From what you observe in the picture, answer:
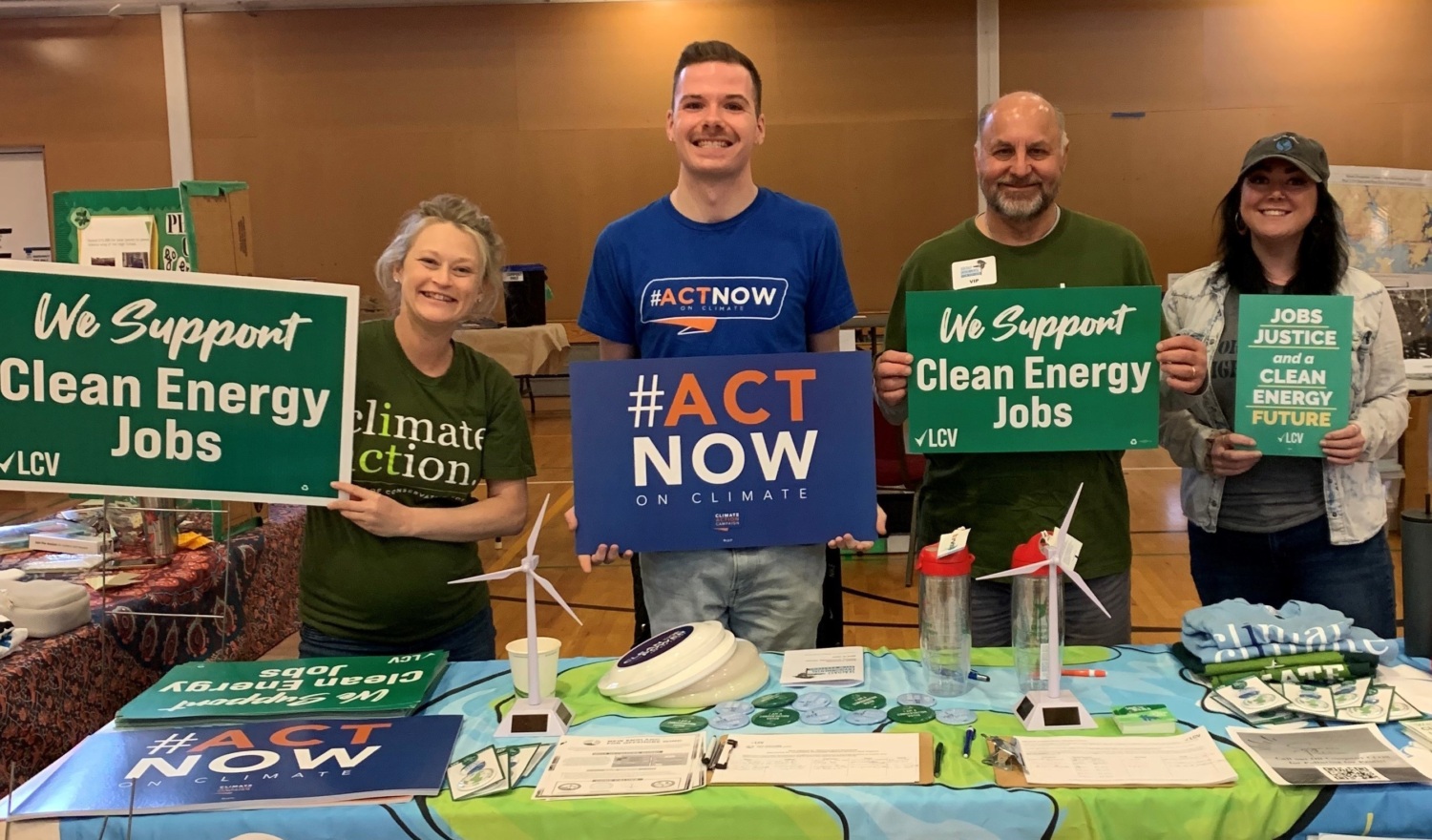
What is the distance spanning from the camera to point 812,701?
5.59 feet

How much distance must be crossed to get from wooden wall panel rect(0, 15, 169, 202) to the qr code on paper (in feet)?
34.4

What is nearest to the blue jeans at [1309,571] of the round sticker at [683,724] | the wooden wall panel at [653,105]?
the round sticker at [683,724]

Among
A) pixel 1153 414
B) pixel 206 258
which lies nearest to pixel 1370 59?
pixel 1153 414

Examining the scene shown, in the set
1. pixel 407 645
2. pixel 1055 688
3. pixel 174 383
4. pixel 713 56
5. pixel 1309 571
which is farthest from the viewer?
pixel 1309 571

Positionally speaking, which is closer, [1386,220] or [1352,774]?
[1352,774]

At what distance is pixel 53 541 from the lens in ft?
9.79

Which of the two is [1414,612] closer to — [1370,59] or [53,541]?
[53,541]

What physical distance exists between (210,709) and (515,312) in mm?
6636

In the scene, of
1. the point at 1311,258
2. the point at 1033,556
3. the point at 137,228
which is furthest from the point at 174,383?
the point at 1311,258

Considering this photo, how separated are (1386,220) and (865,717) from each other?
467 cm

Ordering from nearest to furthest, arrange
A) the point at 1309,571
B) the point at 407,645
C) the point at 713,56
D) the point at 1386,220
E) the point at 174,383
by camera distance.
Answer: the point at 174,383 → the point at 713,56 → the point at 407,645 → the point at 1309,571 → the point at 1386,220

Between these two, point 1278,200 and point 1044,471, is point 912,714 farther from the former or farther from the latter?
point 1278,200

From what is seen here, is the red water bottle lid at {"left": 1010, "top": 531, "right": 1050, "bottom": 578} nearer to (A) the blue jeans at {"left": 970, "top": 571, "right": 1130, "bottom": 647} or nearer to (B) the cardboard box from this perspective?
(A) the blue jeans at {"left": 970, "top": 571, "right": 1130, "bottom": 647}

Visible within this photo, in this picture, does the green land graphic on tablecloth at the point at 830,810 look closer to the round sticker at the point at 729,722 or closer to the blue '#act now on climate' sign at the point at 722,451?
the round sticker at the point at 729,722
